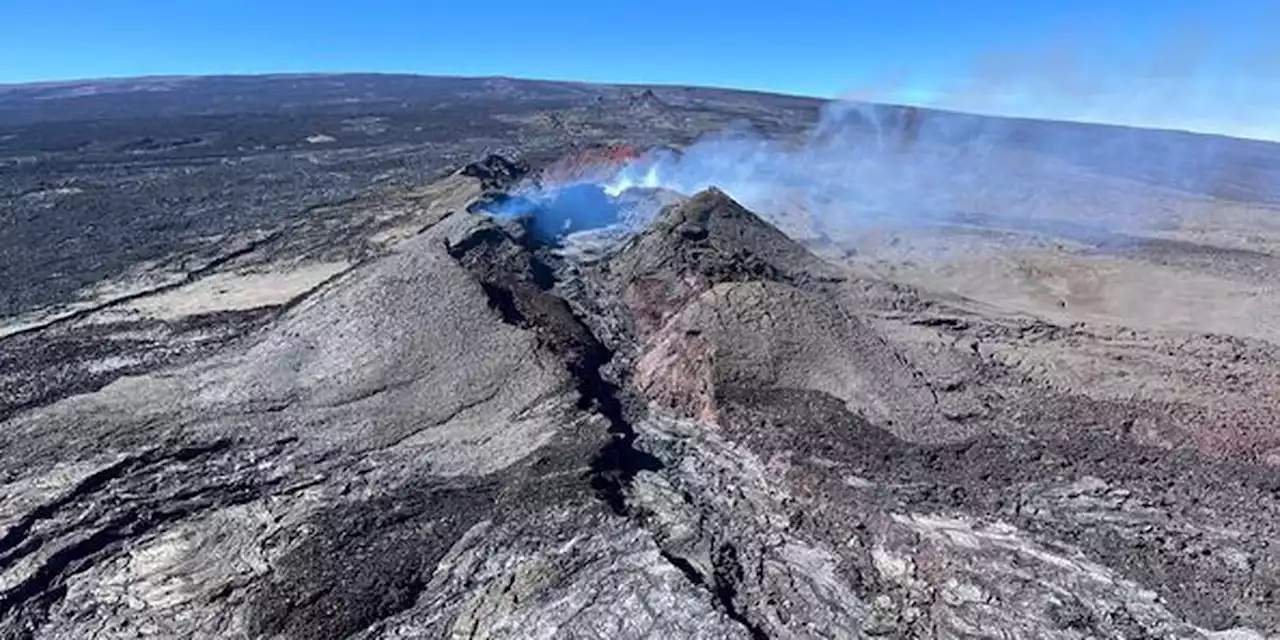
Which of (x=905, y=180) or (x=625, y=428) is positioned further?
(x=905, y=180)

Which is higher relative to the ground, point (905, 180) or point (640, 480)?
point (905, 180)

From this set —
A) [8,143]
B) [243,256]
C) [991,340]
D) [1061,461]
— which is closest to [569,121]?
[8,143]

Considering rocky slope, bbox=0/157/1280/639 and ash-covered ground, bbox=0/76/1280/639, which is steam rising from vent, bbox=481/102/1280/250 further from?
rocky slope, bbox=0/157/1280/639

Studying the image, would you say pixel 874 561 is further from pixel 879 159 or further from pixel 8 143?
pixel 8 143

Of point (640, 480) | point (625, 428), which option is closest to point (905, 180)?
point (625, 428)

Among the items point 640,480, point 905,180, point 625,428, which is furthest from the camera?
point 905,180

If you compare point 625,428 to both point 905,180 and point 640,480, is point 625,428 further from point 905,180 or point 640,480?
point 905,180
